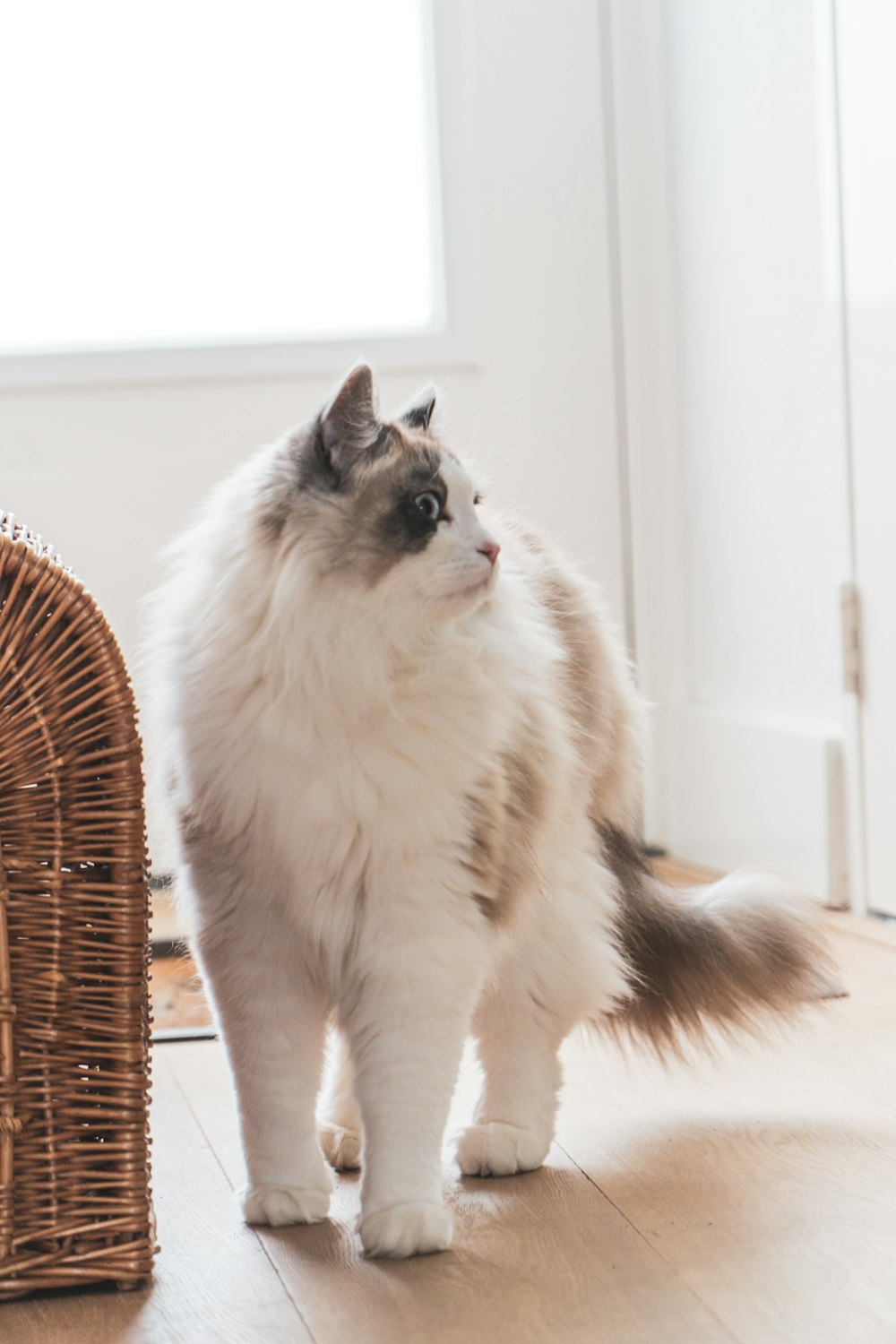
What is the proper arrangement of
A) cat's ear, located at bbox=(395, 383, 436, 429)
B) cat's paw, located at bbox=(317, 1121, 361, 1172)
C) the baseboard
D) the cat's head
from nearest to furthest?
the cat's head, cat's ear, located at bbox=(395, 383, 436, 429), cat's paw, located at bbox=(317, 1121, 361, 1172), the baseboard

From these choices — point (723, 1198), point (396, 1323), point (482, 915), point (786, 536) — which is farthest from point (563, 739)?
point (786, 536)

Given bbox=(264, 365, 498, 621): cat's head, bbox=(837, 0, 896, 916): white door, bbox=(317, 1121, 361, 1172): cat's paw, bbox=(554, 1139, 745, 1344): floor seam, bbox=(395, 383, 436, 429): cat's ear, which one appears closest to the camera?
bbox=(554, 1139, 745, 1344): floor seam

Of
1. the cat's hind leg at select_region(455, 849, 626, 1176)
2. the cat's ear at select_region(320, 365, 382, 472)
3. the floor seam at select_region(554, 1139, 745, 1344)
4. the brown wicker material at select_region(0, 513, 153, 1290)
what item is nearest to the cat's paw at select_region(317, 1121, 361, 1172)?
the cat's hind leg at select_region(455, 849, 626, 1176)

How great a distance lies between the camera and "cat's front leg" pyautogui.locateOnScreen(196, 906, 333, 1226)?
1.37 meters

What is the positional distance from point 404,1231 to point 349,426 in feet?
2.25

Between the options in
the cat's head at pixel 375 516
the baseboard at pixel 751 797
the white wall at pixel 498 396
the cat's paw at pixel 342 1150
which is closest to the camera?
the cat's head at pixel 375 516

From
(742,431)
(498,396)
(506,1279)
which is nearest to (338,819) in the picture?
(506,1279)

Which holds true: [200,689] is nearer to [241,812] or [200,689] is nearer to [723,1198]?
[241,812]

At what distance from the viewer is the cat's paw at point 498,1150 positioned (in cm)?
153

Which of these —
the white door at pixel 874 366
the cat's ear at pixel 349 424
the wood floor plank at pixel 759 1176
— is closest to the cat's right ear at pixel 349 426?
the cat's ear at pixel 349 424

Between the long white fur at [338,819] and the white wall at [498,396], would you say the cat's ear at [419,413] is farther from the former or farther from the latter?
the white wall at [498,396]

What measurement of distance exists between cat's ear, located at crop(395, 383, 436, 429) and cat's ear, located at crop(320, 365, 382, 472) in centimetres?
12

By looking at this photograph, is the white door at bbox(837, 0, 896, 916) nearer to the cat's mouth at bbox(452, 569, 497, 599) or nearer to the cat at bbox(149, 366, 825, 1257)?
the cat at bbox(149, 366, 825, 1257)

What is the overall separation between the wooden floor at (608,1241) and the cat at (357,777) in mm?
63
